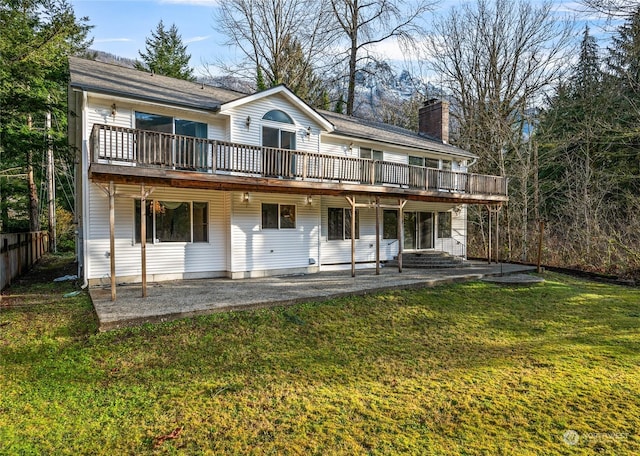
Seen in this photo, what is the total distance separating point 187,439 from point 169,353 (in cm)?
224

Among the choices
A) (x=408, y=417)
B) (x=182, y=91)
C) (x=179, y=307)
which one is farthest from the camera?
(x=182, y=91)

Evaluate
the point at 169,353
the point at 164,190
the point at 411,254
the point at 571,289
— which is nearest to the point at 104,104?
the point at 164,190

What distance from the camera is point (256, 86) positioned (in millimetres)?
23859

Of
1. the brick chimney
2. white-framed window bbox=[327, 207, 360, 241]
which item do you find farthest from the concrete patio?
the brick chimney

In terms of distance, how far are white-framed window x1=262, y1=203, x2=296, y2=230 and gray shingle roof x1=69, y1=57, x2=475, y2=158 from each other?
11.0 ft

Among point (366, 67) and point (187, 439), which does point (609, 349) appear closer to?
point (187, 439)

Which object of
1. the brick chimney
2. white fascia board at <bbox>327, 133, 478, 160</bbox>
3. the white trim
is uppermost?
the brick chimney

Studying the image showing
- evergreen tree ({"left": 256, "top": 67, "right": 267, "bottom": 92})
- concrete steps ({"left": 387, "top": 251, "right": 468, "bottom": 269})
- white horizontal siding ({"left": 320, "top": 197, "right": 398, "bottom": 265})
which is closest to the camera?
white horizontal siding ({"left": 320, "top": 197, "right": 398, "bottom": 265})

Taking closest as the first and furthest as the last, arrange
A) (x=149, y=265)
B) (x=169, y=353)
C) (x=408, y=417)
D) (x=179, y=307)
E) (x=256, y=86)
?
(x=408, y=417) → (x=169, y=353) → (x=179, y=307) → (x=149, y=265) → (x=256, y=86)

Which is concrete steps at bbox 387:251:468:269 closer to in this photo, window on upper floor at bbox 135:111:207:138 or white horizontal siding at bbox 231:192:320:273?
white horizontal siding at bbox 231:192:320:273

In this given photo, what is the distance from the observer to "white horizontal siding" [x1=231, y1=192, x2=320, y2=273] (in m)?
11.3

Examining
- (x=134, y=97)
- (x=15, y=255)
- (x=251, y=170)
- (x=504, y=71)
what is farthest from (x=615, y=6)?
→ (x=15, y=255)

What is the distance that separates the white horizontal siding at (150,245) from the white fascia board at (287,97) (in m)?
2.73

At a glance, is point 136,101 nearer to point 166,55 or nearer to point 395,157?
point 395,157
